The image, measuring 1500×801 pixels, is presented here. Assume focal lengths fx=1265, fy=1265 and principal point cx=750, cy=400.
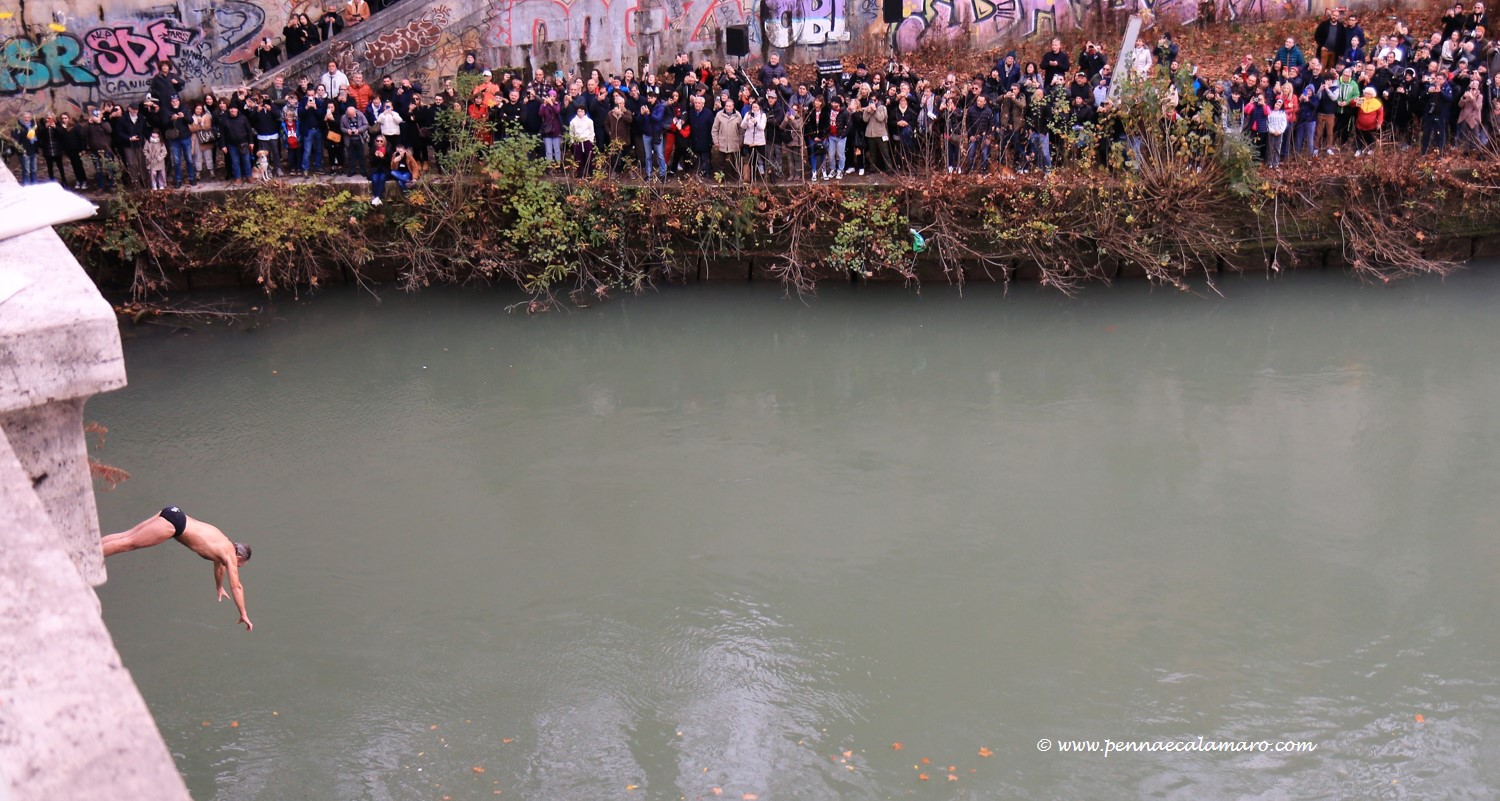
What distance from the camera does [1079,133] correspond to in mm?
16359

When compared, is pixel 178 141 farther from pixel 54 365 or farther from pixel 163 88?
pixel 54 365

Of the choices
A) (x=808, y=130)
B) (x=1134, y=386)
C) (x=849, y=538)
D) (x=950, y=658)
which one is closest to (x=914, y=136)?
(x=808, y=130)

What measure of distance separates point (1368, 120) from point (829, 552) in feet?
36.1

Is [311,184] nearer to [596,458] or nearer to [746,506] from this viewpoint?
[596,458]

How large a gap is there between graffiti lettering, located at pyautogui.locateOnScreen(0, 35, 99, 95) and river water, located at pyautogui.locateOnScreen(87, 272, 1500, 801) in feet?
21.1

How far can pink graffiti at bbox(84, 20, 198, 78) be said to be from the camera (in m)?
19.8

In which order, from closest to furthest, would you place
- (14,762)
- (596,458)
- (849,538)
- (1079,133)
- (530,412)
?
(14,762)
(849,538)
(596,458)
(530,412)
(1079,133)

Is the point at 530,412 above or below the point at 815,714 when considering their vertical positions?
above

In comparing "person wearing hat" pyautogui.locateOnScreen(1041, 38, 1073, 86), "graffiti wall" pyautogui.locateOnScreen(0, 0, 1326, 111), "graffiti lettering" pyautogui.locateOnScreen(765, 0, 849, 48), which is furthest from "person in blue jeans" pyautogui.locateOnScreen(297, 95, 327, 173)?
"person wearing hat" pyautogui.locateOnScreen(1041, 38, 1073, 86)

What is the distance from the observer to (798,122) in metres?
16.5

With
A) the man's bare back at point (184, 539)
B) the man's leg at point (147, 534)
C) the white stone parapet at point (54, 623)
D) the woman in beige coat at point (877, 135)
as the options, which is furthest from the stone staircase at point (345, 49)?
the white stone parapet at point (54, 623)

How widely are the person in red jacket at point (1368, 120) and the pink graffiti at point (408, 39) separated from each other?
13.4m

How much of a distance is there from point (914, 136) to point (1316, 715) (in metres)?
10.0

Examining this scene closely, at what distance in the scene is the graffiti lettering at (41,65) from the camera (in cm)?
1941
